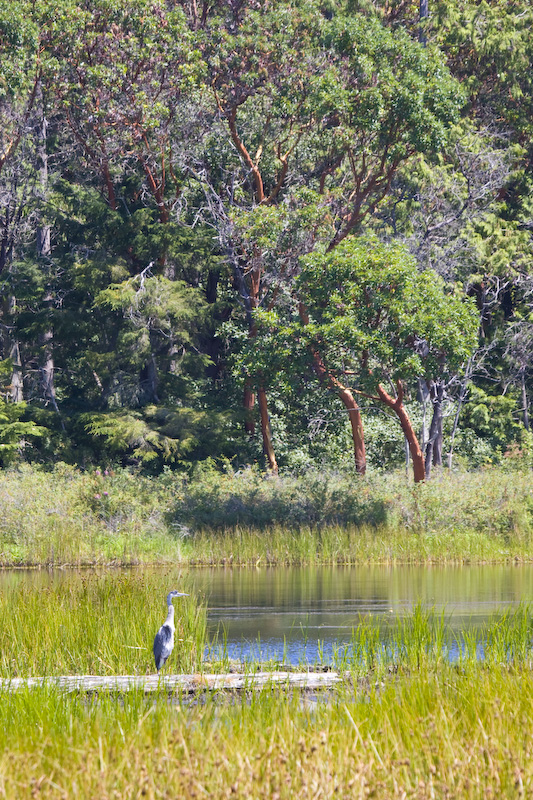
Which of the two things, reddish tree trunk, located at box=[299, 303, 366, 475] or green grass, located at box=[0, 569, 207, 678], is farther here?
reddish tree trunk, located at box=[299, 303, 366, 475]

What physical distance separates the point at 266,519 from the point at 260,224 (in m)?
8.43

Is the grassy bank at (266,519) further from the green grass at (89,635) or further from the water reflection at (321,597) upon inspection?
the green grass at (89,635)

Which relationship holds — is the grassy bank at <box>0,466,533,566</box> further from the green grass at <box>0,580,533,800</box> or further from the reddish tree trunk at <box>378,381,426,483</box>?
the green grass at <box>0,580,533,800</box>

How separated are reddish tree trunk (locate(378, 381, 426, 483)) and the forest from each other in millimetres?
112

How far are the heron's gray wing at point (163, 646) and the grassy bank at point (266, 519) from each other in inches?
528

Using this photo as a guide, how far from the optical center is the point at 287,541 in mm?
23516

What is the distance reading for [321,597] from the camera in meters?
16.6

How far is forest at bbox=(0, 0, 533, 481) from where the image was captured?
27250 millimetres

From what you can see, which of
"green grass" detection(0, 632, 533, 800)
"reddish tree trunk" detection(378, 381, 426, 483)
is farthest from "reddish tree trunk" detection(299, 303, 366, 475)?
"green grass" detection(0, 632, 533, 800)

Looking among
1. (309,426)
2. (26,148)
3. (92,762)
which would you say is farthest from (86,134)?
(92,762)

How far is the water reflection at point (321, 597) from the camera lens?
476 inches

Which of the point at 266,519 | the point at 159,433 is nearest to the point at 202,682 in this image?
the point at 266,519

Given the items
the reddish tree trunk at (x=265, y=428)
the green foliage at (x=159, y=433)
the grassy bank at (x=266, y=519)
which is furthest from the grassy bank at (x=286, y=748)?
the reddish tree trunk at (x=265, y=428)

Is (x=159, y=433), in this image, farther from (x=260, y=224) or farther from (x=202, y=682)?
(x=202, y=682)
